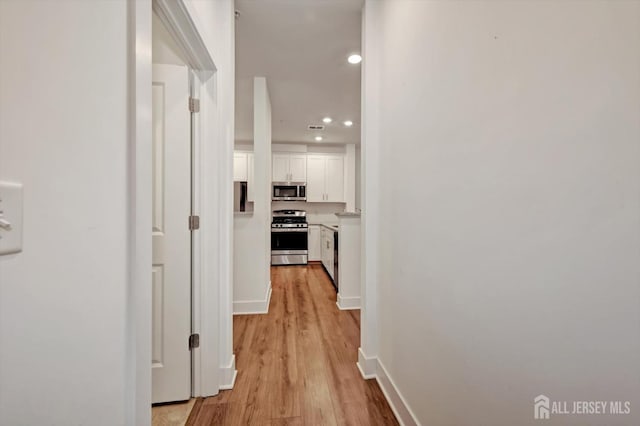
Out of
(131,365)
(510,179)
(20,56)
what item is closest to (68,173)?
(20,56)

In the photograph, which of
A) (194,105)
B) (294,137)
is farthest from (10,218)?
(294,137)

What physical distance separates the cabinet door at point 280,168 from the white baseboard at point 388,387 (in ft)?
13.8

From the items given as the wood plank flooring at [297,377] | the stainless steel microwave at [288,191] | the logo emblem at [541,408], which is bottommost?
the wood plank flooring at [297,377]

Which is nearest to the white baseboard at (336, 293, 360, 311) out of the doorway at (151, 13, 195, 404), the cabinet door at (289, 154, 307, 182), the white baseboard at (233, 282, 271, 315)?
the white baseboard at (233, 282, 271, 315)

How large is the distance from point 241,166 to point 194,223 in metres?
4.11

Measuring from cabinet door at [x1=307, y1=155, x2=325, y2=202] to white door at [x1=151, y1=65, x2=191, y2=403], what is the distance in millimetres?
4213

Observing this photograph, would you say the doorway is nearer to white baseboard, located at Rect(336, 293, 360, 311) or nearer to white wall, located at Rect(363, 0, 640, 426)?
white wall, located at Rect(363, 0, 640, 426)

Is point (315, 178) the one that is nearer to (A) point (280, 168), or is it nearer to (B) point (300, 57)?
(A) point (280, 168)

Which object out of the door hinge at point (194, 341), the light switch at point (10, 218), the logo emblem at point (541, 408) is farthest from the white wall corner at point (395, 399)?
the light switch at point (10, 218)

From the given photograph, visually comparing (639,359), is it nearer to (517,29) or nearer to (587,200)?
(587,200)

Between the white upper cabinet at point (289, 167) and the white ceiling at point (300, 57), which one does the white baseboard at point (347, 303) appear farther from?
the white upper cabinet at point (289, 167)

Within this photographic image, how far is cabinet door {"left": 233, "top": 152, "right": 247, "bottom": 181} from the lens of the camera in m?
5.41

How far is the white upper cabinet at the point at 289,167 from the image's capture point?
5.53 m

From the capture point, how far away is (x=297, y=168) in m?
5.64
